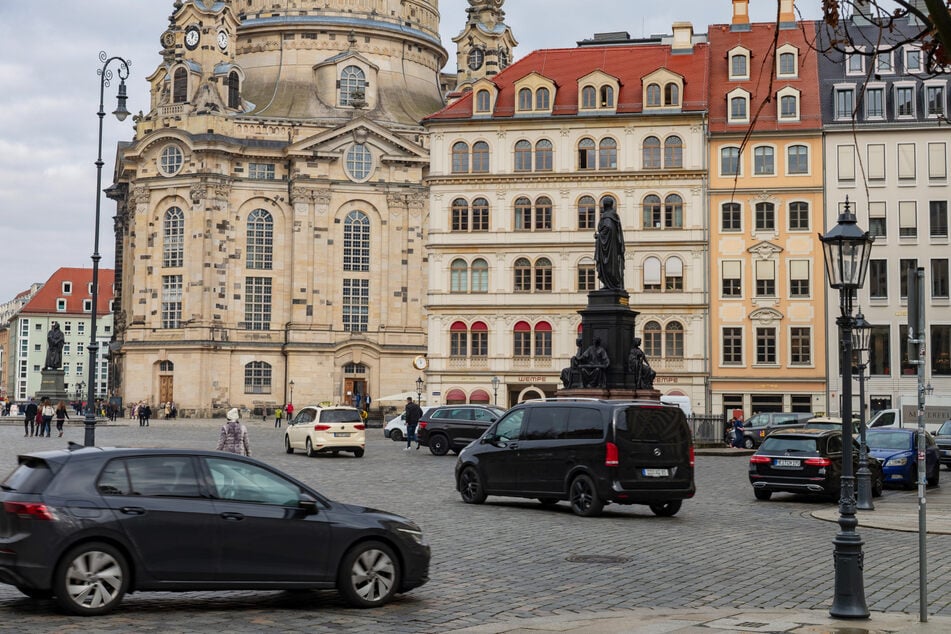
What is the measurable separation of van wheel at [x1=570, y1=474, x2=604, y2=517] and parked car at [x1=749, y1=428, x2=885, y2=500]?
5.56 m

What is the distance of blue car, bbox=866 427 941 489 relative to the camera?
30.5m

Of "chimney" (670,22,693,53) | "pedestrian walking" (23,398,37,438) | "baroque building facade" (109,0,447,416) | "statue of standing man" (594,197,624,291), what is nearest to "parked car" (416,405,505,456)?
"statue of standing man" (594,197,624,291)

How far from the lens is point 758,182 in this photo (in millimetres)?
63250

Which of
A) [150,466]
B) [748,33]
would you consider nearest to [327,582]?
[150,466]

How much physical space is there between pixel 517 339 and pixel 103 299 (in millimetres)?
112376

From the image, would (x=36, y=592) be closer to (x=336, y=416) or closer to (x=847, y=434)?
(x=847, y=434)

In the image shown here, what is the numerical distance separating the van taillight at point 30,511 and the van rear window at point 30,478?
22 cm

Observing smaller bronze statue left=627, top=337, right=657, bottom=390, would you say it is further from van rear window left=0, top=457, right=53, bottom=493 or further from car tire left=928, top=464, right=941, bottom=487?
van rear window left=0, top=457, right=53, bottom=493

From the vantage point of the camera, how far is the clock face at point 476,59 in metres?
101

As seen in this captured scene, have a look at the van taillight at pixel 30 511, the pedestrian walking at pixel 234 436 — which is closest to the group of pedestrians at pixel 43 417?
the pedestrian walking at pixel 234 436

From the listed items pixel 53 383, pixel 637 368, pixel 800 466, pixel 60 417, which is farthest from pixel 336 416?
pixel 53 383

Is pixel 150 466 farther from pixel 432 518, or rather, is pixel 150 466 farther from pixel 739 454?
pixel 739 454

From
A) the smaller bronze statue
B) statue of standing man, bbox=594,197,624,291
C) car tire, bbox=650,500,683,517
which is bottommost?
car tire, bbox=650,500,683,517

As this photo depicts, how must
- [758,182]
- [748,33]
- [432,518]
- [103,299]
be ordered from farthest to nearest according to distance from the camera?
[103,299]
[748,33]
[758,182]
[432,518]
